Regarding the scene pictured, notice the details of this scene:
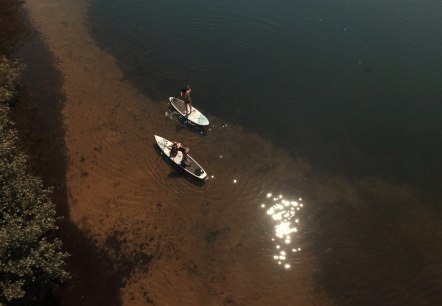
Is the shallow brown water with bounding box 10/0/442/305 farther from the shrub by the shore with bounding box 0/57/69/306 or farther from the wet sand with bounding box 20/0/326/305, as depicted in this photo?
the shrub by the shore with bounding box 0/57/69/306

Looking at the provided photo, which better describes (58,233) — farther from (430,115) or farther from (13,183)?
(430,115)

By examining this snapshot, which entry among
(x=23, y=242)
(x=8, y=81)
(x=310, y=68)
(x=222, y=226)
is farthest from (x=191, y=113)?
(x=23, y=242)

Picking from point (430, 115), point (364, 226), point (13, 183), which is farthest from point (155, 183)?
point (430, 115)

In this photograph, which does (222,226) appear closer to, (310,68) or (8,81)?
(310,68)

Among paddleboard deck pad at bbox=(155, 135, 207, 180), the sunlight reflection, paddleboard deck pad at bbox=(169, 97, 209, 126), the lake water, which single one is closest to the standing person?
paddleboard deck pad at bbox=(169, 97, 209, 126)

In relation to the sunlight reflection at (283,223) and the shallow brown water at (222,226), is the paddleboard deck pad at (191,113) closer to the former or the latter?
the shallow brown water at (222,226)
